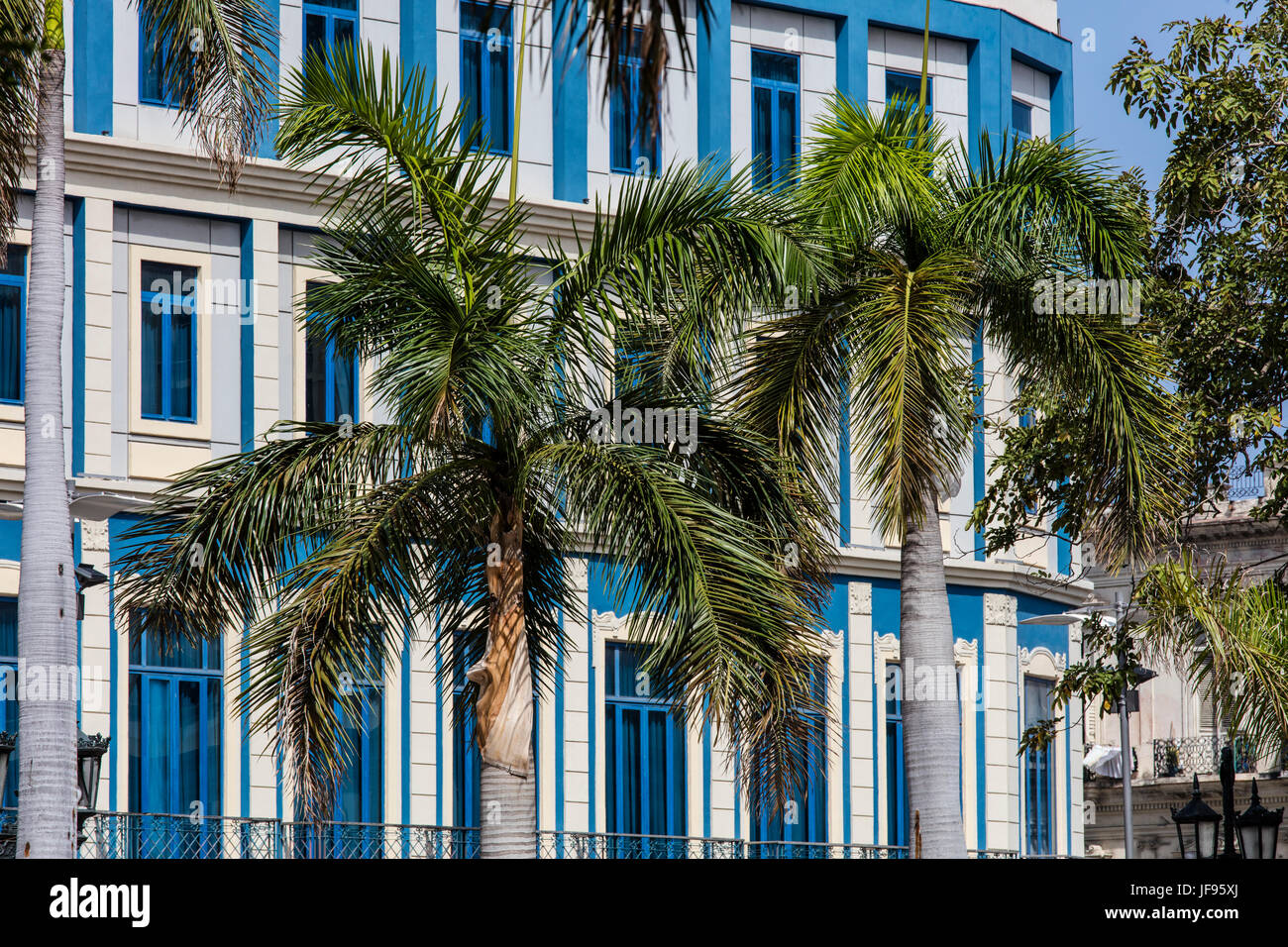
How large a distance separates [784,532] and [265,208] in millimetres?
13961

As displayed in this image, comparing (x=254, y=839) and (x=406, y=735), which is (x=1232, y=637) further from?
(x=254, y=839)

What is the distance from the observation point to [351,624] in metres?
15.6

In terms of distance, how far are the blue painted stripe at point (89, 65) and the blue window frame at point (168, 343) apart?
197 centimetres

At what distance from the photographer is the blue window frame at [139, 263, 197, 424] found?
1115 inches

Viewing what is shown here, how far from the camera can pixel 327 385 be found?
2938cm

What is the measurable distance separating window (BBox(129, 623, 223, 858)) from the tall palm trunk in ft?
38.0

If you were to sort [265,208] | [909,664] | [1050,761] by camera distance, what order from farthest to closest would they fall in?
[1050,761], [265,208], [909,664]

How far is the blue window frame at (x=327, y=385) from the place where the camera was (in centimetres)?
2920

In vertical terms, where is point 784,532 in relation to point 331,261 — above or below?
below

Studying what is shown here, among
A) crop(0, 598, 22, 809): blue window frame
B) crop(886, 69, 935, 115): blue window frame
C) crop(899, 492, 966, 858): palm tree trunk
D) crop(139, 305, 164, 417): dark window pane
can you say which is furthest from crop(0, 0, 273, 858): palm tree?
crop(886, 69, 935, 115): blue window frame

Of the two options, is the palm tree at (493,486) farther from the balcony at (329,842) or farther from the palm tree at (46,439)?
the balcony at (329,842)

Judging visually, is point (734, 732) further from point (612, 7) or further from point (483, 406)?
point (612, 7)

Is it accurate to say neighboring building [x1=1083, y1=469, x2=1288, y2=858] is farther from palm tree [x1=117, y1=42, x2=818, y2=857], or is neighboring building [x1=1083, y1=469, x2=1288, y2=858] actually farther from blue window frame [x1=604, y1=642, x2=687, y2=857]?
palm tree [x1=117, y1=42, x2=818, y2=857]
